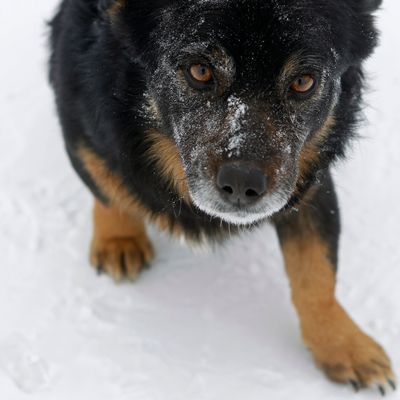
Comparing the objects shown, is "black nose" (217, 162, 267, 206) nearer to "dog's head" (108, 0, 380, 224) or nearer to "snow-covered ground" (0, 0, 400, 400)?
"dog's head" (108, 0, 380, 224)

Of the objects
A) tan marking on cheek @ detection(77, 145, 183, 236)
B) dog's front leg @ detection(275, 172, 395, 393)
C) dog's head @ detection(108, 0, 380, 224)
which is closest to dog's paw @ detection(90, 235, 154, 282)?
tan marking on cheek @ detection(77, 145, 183, 236)

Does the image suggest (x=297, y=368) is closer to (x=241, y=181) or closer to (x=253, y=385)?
(x=253, y=385)

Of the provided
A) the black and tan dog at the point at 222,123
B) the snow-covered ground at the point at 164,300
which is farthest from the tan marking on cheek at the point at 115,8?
the snow-covered ground at the point at 164,300

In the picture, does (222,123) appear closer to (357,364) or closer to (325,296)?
(325,296)

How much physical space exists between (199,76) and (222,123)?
240 mm

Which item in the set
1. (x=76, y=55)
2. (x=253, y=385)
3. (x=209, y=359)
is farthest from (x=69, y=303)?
(x=76, y=55)

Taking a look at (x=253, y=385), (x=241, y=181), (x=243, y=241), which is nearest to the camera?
(x=241, y=181)

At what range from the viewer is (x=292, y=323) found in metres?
4.41

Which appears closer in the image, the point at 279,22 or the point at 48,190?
the point at 279,22

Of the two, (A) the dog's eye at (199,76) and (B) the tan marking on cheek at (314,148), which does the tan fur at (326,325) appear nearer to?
(B) the tan marking on cheek at (314,148)

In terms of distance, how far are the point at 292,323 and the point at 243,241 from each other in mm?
728

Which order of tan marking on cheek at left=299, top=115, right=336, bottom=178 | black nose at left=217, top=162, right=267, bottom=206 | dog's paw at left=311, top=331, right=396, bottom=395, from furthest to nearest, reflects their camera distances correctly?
dog's paw at left=311, top=331, right=396, bottom=395, tan marking on cheek at left=299, top=115, right=336, bottom=178, black nose at left=217, top=162, right=267, bottom=206

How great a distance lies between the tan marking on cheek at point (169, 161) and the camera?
12.4ft

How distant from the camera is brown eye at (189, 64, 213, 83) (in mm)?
3227
